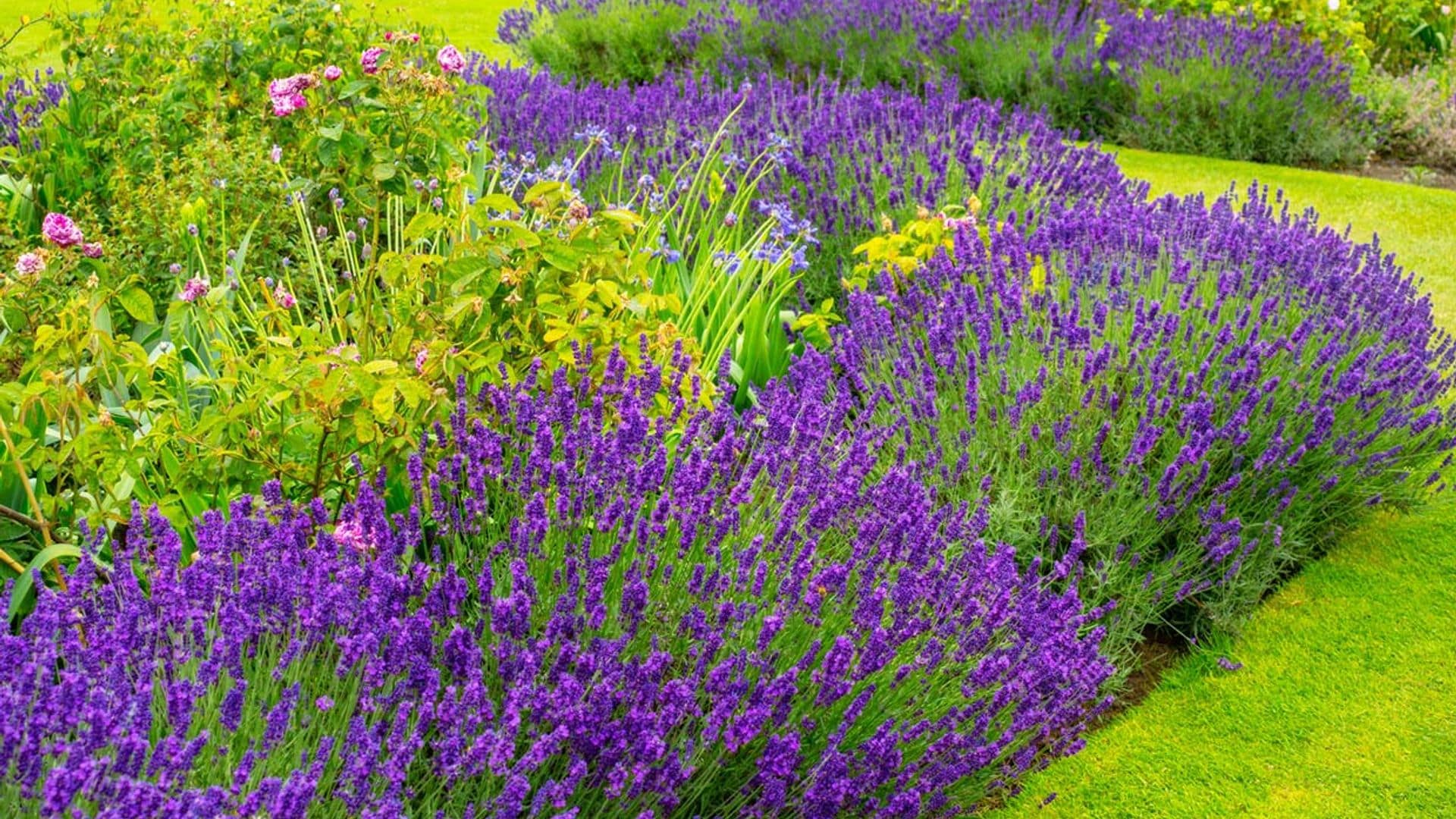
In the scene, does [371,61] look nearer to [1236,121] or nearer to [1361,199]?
[1361,199]

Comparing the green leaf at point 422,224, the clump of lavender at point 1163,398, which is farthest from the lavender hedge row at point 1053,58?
the green leaf at point 422,224

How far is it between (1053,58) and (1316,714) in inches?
227

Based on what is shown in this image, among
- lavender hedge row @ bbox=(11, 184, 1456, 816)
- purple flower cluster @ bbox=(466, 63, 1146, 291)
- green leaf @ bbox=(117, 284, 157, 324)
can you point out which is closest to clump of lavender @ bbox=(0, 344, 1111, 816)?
lavender hedge row @ bbox=(11, 184, 1456, 816)

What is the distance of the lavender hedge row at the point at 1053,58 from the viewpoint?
308 inches

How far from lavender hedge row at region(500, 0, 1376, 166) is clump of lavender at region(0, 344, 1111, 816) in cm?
531

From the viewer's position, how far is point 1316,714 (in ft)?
10.7

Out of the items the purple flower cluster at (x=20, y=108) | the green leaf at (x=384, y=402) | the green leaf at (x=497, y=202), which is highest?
the green leaf at (x=497, y=202)

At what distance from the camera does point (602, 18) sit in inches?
366

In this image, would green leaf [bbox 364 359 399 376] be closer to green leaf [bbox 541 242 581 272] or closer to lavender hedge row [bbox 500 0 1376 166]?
green leaf [bbox 541 242 581 272]

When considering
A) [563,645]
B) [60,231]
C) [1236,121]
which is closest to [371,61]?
[60,231]

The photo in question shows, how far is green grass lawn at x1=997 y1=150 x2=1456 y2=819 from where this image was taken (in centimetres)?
300

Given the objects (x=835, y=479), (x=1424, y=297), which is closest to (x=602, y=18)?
(x=1424, y=297)

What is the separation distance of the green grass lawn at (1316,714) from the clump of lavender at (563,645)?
43cm

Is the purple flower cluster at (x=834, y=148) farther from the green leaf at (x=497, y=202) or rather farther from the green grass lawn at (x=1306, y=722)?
the green grass lawn at (x=1306, y=722)
